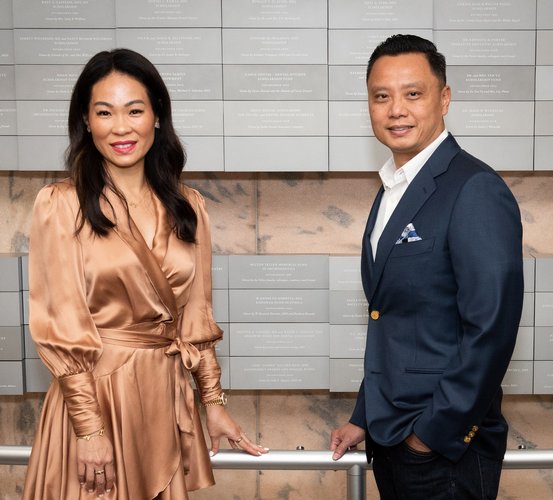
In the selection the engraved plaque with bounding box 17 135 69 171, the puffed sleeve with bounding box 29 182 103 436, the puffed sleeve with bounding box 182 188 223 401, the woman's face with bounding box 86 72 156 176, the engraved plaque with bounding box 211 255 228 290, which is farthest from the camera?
the engraved plaque with bounding box 211 255 228 290

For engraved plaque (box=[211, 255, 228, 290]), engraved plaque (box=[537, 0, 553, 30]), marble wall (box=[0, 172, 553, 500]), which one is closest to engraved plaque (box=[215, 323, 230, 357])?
engraved plaque (box=[211, 255, 228, 290])

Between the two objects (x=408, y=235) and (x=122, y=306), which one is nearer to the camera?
(x=408, y=235)

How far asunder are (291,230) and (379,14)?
888 mm

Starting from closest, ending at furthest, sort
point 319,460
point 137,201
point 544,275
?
point 319,460, point 137,201, point 544,275

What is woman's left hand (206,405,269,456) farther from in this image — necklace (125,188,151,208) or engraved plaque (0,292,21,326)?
engraved plaque (0,292,21,326)

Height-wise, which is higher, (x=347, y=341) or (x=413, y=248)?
(x=413, y=248)

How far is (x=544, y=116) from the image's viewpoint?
2.66 metres

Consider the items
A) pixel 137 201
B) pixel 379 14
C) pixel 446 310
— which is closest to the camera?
pixel 446 310

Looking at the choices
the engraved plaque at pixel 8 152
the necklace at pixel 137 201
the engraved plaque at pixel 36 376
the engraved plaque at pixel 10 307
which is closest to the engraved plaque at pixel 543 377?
the necklace at pixel 137 201

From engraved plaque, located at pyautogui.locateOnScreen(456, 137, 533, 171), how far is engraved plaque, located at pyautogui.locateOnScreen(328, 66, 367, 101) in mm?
400

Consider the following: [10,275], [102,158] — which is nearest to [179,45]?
[102,158]

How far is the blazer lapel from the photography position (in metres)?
1.59

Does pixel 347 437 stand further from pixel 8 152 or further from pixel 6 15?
pixel 6 15

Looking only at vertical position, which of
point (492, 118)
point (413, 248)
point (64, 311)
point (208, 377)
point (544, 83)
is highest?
point (544, 83)
